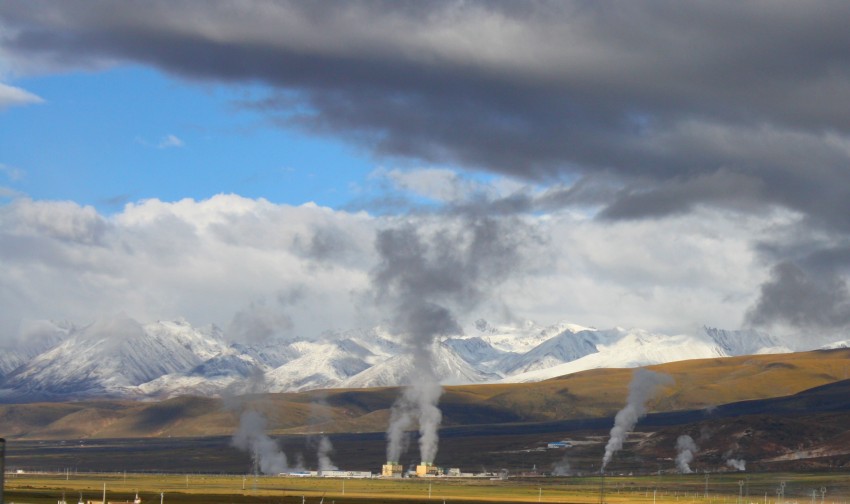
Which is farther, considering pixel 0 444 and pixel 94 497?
pixel 94 497

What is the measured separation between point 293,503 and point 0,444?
12541 centimetres

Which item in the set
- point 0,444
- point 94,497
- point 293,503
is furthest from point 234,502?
point 0,444

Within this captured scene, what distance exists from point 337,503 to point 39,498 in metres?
44.5

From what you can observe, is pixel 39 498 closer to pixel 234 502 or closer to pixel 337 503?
pixel 234 502

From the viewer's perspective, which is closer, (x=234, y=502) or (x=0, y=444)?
(x=0, y=444)

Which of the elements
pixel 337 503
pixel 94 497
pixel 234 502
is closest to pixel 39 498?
pixel 94 497

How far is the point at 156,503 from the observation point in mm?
180000

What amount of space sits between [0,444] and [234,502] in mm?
124916

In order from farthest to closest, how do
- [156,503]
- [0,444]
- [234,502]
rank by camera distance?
[234,502], [156,503], [0,444]

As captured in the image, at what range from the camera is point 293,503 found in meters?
194

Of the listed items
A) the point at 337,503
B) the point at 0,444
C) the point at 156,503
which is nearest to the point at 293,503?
the point at 337,503

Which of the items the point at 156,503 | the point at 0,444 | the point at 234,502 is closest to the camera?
the point at 0,444

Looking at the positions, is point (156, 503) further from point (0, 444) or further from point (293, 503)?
point (0, 444)

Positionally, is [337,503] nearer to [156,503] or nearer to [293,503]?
[293,503]
